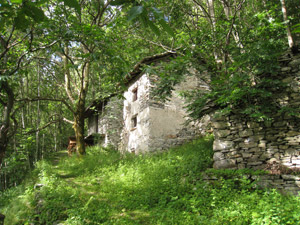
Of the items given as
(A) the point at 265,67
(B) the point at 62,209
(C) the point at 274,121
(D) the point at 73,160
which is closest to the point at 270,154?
(C) the point at 274,121

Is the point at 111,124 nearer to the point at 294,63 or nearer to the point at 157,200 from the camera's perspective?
the point at 157,200

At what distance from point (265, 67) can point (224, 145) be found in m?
2.41

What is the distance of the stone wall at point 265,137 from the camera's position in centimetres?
556

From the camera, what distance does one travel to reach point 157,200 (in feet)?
17.2

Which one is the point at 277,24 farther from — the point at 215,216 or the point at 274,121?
the point at 215,216

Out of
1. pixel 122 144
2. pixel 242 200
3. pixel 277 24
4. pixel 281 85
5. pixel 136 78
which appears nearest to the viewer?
pixel 242 200

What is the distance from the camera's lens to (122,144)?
13297mm

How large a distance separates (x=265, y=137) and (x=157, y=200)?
3.38 metres

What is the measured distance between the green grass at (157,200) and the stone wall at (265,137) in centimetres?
70

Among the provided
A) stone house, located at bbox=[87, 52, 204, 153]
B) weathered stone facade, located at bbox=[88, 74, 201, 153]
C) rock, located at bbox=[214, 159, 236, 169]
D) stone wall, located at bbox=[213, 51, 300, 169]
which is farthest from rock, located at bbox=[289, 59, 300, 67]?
weathered stone facade, located at bbox=[88, 74, 201, 153]

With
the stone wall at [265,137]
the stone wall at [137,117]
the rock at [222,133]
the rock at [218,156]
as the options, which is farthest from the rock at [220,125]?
the stone wall at [137,117]

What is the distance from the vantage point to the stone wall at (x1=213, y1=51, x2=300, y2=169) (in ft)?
18.2

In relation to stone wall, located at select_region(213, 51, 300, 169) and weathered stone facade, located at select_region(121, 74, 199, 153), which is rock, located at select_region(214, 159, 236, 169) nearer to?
stone wall, located at select_region(213, 51, 300, 169)

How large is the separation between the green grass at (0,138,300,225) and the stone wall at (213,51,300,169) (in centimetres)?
70
